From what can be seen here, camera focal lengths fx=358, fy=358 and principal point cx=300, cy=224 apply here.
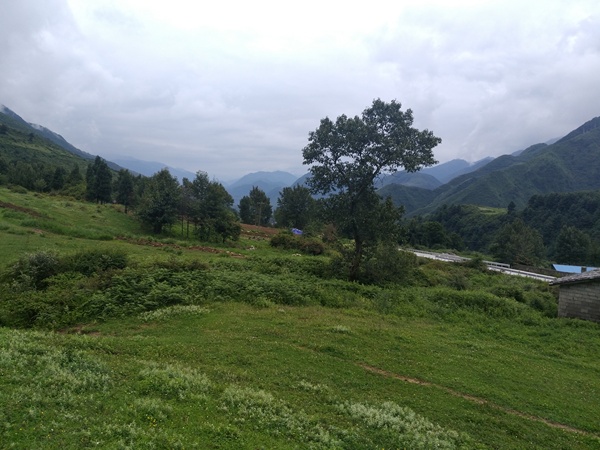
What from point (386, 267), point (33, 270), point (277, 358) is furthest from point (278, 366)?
point (386, 267)

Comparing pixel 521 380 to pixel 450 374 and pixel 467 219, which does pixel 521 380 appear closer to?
pixel 450 374

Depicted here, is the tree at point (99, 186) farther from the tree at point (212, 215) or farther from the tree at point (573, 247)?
the tree at point (573, 247)

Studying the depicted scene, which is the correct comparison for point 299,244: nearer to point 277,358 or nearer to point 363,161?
point 363,161

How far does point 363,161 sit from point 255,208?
233 ft

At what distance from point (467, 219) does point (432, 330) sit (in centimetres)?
13634

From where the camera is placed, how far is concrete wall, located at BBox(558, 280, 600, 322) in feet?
66.2

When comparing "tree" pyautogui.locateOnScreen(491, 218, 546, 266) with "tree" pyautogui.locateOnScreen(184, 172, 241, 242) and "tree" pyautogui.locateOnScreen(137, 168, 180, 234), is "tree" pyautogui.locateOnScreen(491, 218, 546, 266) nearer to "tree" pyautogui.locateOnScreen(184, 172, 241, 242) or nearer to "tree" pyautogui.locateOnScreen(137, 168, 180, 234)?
"tree" pyautogui.locateOnScreen(184, 172, 241, 242)

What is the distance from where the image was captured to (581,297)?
817 inches

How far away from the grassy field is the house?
125 centimetres

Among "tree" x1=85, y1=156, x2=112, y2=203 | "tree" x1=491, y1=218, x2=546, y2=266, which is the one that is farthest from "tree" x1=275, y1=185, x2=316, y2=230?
"tree" x1=491, y1=218, x2=546, y2=266

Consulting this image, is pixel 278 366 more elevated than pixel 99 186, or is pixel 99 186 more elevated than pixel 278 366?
pixel 99 186

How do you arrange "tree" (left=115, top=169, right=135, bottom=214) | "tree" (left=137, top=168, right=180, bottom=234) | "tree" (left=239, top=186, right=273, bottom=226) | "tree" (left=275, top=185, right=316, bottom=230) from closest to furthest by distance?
"tree" (left=137, top=168, right=180, bottom=234), "tree" (left=115, top=169, right=135, bottom=214), "tree" (left=275, top=185, right=316, bottom=230), "tree" (left=239, top=186, right=273, bottom=226)

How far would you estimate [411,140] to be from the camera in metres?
25.4

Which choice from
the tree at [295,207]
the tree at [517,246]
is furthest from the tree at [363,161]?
the tree at [517,246]
